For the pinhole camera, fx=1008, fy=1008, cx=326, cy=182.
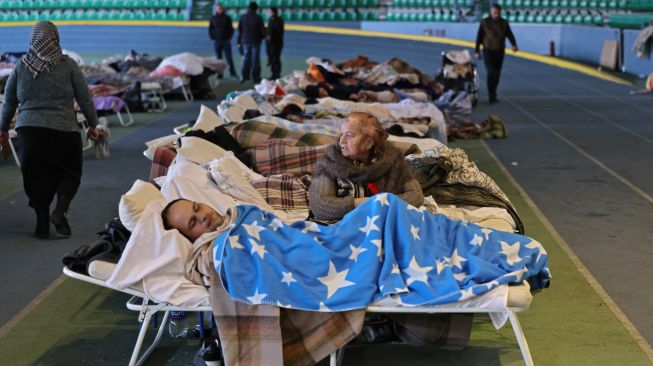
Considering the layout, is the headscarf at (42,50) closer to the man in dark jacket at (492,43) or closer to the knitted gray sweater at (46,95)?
the knitted gray sweater at (46,95)

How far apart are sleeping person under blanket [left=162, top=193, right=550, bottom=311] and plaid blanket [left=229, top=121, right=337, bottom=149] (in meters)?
2.25

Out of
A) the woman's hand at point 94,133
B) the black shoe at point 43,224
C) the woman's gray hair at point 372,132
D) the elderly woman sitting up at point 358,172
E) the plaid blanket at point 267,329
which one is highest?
the woman's gray hair at point 372,132

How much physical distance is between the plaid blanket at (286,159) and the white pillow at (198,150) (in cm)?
26

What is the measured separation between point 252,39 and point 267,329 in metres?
17.1

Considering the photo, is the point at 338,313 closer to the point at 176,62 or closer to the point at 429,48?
the point at 176,62

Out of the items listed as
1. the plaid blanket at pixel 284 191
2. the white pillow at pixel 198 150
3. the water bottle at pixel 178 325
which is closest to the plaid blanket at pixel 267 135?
the white pillow at pixel 198 150

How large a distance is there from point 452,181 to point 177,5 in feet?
82.3

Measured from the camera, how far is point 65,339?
16.6ft

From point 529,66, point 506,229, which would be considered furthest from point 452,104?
point 529,66

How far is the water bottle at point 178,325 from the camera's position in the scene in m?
5.08

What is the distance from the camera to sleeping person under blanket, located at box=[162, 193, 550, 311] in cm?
428

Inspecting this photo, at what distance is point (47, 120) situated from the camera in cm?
705

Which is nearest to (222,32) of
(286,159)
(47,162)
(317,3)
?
(317,3)

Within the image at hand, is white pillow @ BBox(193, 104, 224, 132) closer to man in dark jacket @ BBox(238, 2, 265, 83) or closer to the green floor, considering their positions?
the green floor
